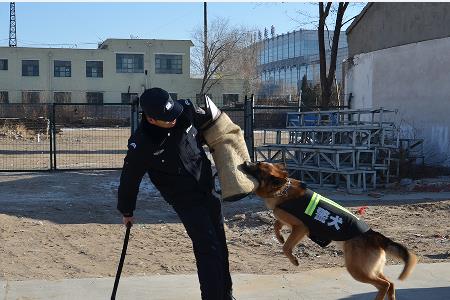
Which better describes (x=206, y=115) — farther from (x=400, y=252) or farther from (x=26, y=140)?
(x=26, y=140)

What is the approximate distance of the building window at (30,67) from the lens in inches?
2285

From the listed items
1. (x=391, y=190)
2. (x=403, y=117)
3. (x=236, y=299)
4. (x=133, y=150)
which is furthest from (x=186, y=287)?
(x=403, y=117)

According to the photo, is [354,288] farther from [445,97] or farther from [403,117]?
[403,117]

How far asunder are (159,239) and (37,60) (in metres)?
53.8

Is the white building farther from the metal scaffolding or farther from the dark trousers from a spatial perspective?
the dark trousers

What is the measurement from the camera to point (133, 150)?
4.50 m

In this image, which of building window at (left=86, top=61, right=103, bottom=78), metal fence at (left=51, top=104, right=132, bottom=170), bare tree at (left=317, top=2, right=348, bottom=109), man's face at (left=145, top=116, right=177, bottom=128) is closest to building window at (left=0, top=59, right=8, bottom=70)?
building window at (left=86, top=61, right=103, bottom=78)

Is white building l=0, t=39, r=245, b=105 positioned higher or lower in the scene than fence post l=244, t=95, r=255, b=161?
higher

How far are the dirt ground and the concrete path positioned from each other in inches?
15.2

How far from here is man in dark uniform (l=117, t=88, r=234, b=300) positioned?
449 centimetres

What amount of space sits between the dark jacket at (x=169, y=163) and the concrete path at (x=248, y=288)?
1353 mm

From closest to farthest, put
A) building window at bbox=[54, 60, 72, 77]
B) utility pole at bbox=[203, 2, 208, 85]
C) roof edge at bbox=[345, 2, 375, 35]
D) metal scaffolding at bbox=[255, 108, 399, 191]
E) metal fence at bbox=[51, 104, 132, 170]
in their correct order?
metal scaffolding at bbox=[255, 108, 399, 191], metal fence at bbox=[51, 104, 132, 170], roof edge at bbox=[345, 2, 375, 35], utility pole at bbox=[203, 2, 208, 85], building window at bbox=[54, 60, 72, 77]

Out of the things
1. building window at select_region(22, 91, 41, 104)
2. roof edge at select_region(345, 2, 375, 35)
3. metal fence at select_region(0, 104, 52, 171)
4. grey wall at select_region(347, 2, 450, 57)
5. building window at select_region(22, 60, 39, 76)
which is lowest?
metal fence at select_region(0, 104, 52, 171)

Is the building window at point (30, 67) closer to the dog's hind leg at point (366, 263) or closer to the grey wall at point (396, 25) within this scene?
the grey wall at point (396, 25)
